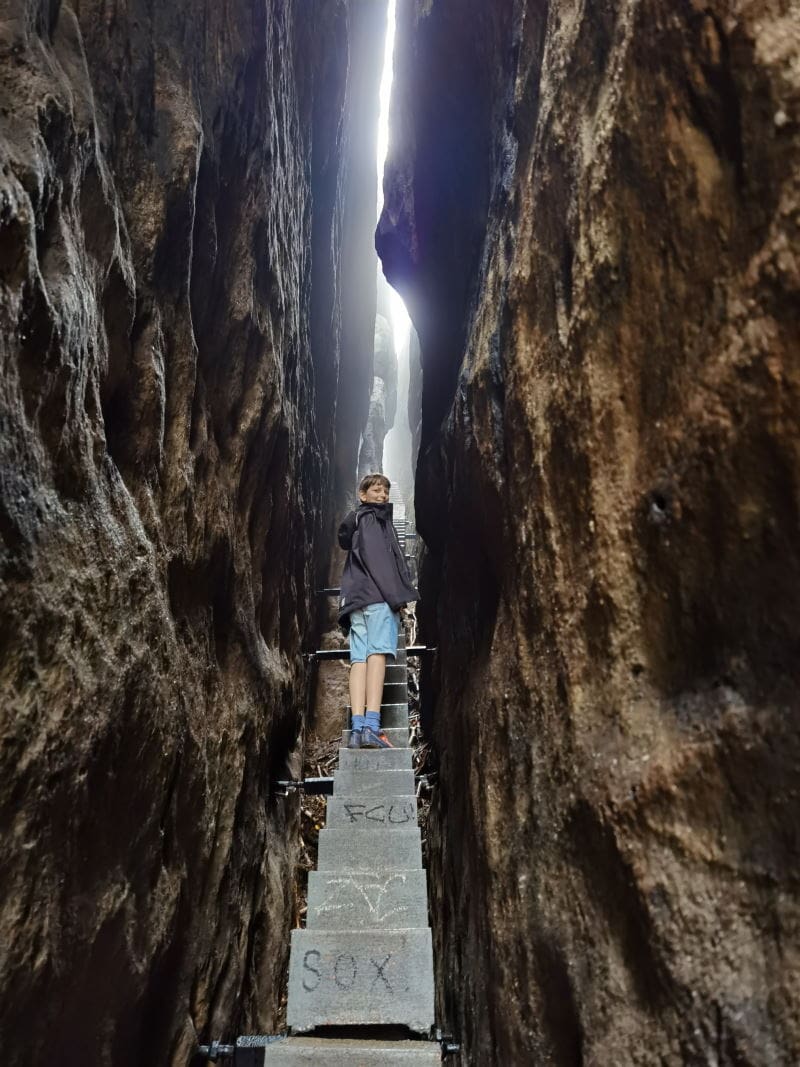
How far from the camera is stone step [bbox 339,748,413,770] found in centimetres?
462

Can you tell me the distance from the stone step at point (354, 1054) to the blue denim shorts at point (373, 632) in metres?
2.40

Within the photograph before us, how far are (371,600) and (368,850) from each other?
1.81m

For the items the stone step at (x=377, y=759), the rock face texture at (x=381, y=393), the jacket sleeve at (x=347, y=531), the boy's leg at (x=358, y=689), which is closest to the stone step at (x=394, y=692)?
the boy's leg at (x=358, y=689)

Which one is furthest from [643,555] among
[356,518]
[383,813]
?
[356,518]

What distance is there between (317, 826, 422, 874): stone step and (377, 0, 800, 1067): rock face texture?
14.1 inches

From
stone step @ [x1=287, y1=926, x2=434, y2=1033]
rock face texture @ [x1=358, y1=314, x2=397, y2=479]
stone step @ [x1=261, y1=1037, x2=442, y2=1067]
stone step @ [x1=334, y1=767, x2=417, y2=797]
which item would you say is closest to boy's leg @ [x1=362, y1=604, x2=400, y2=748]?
stone step @ [x1=334, y1=767, x2=417, y2=797]

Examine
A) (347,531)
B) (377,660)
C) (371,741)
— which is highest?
(347,531)

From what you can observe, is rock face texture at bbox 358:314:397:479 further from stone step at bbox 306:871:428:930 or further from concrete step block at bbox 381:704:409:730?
stone step at bbox 306:871:428:930

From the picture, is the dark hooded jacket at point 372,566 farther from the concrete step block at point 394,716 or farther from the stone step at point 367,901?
the stone step at point 367,901

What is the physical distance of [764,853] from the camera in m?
1.72

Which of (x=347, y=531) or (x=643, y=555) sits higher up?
(x=347, y=531)

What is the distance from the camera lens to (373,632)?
5.22 metres

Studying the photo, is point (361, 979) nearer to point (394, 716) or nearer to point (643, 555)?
point (643, 555)

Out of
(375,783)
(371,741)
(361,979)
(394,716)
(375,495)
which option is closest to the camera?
(361,979)
